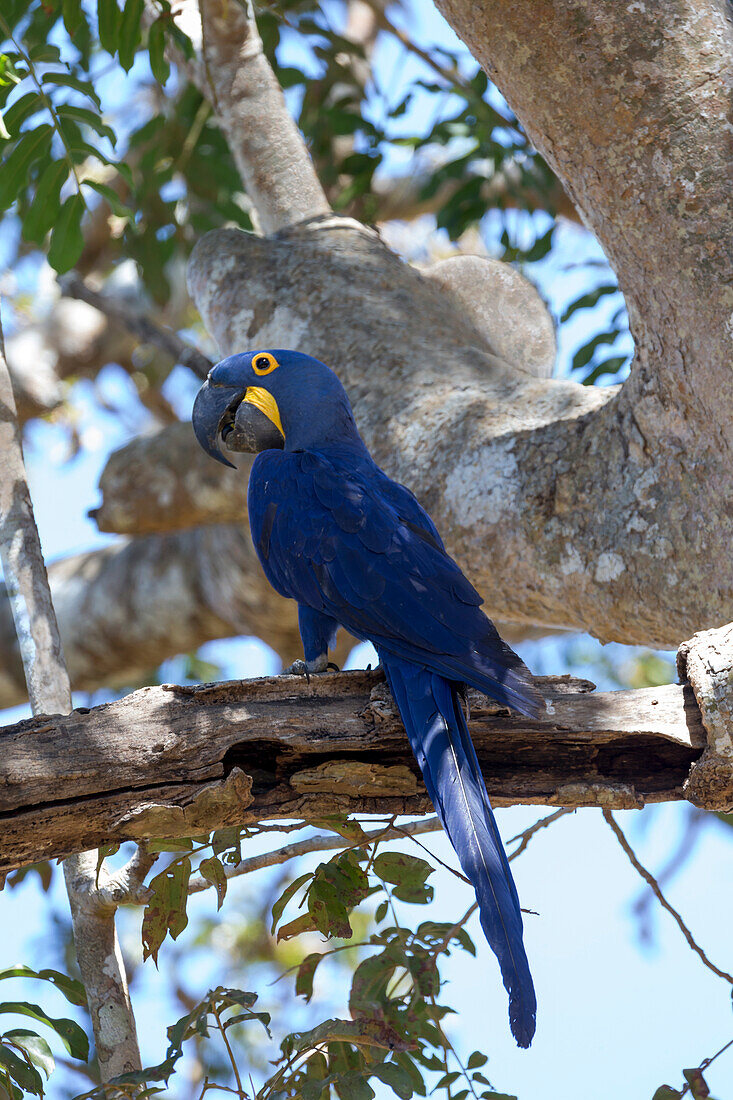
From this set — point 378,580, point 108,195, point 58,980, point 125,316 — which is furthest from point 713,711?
point 125,316

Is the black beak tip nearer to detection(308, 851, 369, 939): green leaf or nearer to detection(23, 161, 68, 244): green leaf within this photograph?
detection(23, 161, 68, 244): green leaf

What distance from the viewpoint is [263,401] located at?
2580 millimetres

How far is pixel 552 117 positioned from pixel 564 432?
68 cm

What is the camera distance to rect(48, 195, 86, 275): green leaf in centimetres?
284

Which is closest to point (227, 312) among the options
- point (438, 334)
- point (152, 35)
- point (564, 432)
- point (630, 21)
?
point (438, 334)

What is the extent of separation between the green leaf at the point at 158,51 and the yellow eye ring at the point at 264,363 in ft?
3.80

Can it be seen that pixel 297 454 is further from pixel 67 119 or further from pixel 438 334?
pixel 67 119

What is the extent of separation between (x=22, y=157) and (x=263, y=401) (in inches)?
38.9

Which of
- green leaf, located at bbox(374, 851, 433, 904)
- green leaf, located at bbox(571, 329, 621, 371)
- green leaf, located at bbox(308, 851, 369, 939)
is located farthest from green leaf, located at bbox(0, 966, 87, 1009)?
green leaf, located at bbox(571, 329, 621, 371)

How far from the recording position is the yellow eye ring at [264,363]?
2572 millimetres

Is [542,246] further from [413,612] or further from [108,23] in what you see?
[413,612]

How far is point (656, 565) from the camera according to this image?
2.15 metres

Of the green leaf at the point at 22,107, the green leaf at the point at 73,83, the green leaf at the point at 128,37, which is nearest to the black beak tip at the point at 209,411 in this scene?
the green leaf at the point at 73,83

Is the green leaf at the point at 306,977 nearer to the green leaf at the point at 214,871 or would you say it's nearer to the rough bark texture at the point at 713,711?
the green leaf at the point at 214,871
